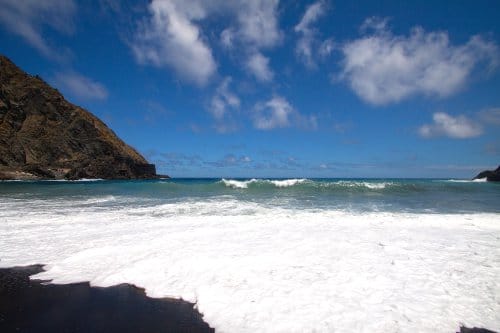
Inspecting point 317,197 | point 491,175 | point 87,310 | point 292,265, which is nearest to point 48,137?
point 317,197

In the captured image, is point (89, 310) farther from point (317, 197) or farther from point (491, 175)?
point (491, 175)

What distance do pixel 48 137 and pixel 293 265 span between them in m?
85.0

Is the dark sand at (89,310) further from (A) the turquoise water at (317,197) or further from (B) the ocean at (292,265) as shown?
(A) the turquoise water at (317,197)

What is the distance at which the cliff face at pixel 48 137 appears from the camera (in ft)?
219

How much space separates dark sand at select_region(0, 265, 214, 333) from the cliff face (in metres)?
72.7

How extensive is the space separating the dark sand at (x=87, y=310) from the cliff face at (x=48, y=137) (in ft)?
239

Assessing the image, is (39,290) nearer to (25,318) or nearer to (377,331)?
(25,318)

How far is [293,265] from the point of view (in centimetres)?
579

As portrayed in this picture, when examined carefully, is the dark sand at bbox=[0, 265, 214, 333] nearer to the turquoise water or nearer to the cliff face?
the turquoise water

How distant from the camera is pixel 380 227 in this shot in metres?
9.75

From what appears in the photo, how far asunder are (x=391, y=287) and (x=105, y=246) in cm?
657

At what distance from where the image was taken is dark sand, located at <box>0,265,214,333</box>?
12.0ft

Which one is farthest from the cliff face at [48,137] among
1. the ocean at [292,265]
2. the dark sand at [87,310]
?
the dark sand at [87,310]

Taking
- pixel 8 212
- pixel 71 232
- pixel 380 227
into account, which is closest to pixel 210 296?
pixel 71 232
